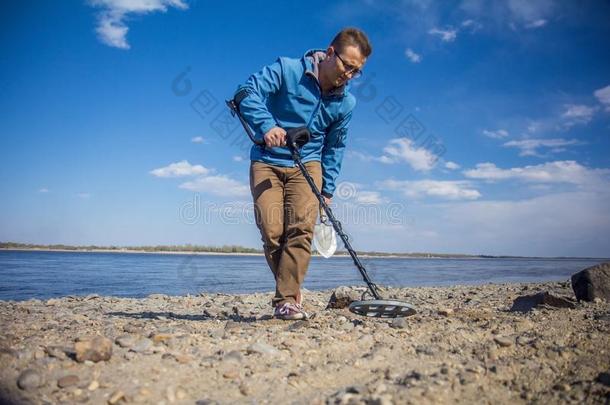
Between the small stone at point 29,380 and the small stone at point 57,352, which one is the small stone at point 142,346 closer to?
the small stone at point 57,352

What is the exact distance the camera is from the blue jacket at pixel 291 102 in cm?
400

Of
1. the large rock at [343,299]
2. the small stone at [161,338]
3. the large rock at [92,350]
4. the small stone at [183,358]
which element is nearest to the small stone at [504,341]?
the small stone at [183,358]

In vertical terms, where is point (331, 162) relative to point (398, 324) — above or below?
above

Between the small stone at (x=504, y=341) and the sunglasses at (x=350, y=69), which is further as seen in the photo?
the sunglasses at (x=350, y=69)

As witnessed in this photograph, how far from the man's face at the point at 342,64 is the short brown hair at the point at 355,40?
0.03 meters

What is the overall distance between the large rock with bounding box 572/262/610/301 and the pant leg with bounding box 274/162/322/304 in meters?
4.49

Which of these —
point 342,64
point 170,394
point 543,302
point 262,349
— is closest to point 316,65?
point 342,64

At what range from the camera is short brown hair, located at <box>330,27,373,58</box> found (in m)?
3.91

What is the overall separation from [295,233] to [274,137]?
98 centimetres

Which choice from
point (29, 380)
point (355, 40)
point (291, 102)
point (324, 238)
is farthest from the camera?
point (324, 238)

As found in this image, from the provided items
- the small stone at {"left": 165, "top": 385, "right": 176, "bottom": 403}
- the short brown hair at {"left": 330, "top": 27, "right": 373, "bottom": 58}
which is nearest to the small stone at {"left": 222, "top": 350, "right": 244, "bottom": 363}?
the small stone at {"left": 165, "top": 385, "right": 176, "bottom": 403}

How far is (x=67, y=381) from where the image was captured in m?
2.11

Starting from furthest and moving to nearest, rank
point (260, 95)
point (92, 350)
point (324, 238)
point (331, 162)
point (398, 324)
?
point (331, 162) < point (324, 238) < point (260, 95) < point (398, 324) < point (92, 350)

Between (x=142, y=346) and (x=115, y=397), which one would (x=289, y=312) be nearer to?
(x=142, y=346)
